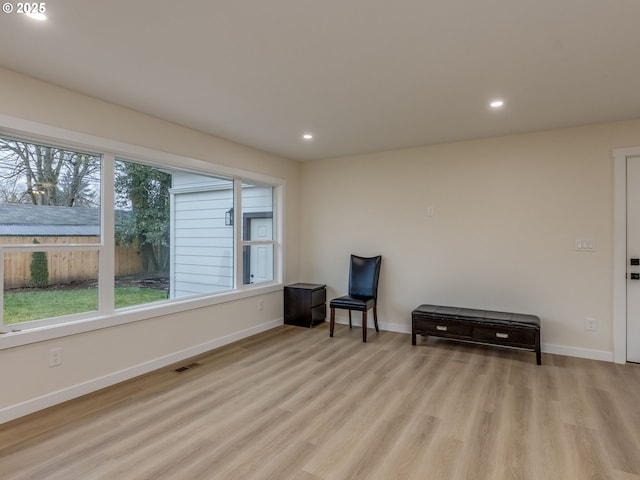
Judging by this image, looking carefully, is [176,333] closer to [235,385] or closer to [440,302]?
[235,385]

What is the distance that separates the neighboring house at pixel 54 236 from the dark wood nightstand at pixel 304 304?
2.31 metres

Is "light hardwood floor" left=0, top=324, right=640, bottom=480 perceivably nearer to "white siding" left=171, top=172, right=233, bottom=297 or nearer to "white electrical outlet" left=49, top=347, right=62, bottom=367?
Answer: "white electrical outlet" left=49, top=347, right=62, bottom=367

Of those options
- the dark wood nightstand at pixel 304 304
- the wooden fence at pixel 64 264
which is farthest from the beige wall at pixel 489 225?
the wooden fence at pixel 64 264

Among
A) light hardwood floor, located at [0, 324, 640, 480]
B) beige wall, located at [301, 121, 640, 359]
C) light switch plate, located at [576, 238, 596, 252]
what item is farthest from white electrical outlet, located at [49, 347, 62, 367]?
light switch plate, located at [576, 238, 596, 252]

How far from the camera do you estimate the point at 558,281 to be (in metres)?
3.80

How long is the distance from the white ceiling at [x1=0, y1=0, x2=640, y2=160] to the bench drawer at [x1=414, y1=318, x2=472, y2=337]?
2156 mm

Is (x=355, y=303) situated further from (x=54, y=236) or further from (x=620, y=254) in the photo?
(x=54, y=236)

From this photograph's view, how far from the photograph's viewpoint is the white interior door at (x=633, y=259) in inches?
137

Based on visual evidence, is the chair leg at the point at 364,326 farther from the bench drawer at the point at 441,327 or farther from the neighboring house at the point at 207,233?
the neighboring house at the point at 207,233

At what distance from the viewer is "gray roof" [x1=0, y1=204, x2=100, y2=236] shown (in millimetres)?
2523

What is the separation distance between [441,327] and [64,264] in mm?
3689

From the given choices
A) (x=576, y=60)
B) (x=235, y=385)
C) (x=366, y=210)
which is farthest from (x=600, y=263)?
(x=235, y=385)

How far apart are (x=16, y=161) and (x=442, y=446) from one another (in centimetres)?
355

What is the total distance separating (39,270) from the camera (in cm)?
267
